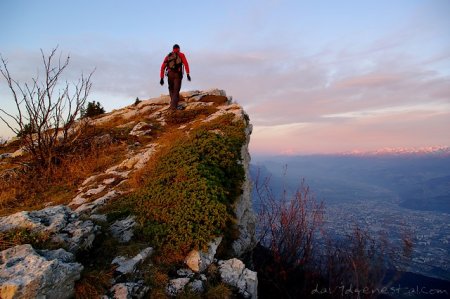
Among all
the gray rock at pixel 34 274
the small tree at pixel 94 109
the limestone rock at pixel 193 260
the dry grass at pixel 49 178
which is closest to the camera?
the gray rock at pixel 34 274

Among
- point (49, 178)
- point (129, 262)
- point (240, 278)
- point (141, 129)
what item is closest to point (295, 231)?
point (240, 278)

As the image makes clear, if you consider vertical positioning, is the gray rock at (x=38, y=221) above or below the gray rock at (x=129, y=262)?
above

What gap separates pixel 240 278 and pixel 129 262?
2.34 meters

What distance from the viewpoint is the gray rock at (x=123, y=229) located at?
6.86 metres

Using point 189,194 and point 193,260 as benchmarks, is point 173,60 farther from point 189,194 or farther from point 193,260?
point 193,260

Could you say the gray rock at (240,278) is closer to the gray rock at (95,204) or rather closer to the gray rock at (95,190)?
the gray rock at (95,204)

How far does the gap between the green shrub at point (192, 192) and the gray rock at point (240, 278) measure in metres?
0.77

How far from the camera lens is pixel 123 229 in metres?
7.14

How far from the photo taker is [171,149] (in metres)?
10.7

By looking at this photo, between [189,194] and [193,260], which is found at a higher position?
[189,194]

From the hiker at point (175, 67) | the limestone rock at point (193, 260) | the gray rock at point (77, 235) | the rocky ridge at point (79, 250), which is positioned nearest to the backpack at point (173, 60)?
the hiker at point (175, 67)

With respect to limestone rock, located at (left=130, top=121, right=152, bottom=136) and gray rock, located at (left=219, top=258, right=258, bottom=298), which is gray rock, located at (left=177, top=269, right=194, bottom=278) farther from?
limestone rock, located at (left=130, top=121, right=152, bottom=136)

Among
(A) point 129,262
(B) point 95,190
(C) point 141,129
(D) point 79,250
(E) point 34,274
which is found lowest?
(A) point 129,262

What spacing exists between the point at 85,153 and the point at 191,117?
21.4 ft
